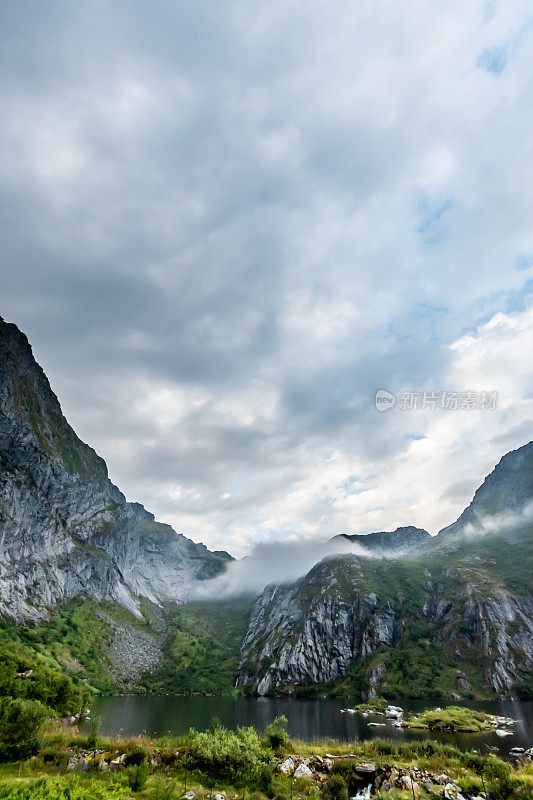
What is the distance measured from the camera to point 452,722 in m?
69.9

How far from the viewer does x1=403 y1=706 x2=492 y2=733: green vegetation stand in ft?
220

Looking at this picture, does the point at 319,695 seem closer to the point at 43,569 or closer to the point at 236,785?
the point at 43,569

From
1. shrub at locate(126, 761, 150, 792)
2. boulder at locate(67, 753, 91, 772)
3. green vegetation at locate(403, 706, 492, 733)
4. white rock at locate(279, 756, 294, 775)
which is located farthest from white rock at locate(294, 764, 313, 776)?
green vegetation at locate(403, 706, 492, 733)

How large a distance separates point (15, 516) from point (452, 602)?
194949mm

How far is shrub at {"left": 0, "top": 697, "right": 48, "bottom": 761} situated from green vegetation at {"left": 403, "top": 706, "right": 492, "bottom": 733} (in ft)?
229

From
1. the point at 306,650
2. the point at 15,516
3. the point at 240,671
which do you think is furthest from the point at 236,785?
the point at 240,671

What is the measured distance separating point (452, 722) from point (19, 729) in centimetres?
7673

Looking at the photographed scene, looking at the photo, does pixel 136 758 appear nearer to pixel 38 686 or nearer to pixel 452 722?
pixel 38 686

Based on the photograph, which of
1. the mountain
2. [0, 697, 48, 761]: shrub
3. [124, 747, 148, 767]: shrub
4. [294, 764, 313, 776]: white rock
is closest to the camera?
[0, 697, 48, 761]: shrub

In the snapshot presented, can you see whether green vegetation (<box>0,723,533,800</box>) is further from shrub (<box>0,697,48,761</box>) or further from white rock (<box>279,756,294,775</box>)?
shrub (<box>0,697,48,761</box>)

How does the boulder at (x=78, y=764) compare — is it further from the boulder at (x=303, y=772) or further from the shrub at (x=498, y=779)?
the shrub at (x=498, y=779)

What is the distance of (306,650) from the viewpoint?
7037 inches

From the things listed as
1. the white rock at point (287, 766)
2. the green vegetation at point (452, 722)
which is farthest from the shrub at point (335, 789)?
the green vegetation at point (452, 722)

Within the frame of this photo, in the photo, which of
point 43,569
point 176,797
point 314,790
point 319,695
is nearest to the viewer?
point 176,797
